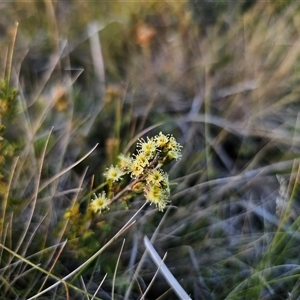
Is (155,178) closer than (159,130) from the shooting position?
Yes

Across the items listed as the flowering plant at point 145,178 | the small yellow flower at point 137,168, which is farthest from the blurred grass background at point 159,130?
the small yellow flower at point 137,168

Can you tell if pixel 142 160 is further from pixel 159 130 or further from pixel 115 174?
pixel 159 130

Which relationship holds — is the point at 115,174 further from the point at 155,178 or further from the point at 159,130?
the point at 159,130

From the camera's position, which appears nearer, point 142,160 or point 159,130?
point 142,160

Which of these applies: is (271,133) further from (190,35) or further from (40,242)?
(40,242)

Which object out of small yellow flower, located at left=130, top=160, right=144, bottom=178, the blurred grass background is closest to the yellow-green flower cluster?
small yellow flower, located at left=130, top=160, right=144, bottom=178

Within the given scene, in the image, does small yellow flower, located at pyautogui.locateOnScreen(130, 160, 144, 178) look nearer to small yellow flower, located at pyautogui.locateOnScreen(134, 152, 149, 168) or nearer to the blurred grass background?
small yellow flower, located at pyautogui.locateOnScreen(134, 152, 149, 168)

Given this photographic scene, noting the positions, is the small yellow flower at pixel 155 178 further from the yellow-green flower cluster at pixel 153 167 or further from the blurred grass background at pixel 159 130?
the blurred grass background at pixel 159 130

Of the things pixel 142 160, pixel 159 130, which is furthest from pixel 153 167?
pixel 159 130

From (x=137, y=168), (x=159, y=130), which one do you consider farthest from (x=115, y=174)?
(x=159, y=130)
